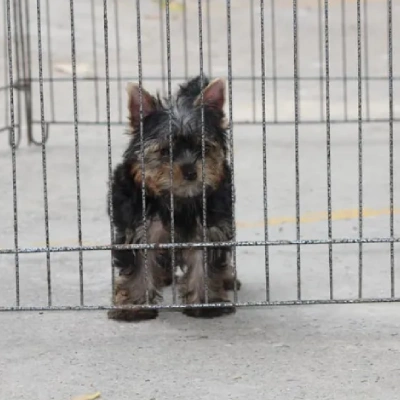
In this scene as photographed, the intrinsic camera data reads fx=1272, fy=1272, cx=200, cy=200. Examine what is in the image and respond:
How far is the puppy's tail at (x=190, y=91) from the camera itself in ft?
15.0

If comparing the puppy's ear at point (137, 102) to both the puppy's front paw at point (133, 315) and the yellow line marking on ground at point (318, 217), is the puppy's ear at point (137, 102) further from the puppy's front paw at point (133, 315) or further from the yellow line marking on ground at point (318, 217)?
the yellow line marking on ground at point (318, 217)

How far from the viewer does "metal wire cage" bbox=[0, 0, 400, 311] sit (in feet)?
14.3

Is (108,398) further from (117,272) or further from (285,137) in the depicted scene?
(285,137)

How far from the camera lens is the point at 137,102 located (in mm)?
4500

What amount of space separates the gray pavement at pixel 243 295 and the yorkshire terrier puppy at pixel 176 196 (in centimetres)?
15

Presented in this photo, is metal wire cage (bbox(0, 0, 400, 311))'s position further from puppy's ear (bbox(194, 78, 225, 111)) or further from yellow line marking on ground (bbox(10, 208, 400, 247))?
puppy's ear (bbox(194, 78, 225, 111))

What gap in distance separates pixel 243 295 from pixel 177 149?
81 cm

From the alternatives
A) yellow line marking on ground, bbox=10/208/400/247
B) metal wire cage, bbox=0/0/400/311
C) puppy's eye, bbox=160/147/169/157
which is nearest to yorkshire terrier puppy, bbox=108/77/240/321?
puppy's eye, bbox=160/147/169/157

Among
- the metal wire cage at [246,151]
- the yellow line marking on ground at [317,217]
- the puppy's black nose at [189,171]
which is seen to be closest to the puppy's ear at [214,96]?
the metal wire cage at [246,151]

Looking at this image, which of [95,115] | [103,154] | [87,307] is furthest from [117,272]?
[95,115]

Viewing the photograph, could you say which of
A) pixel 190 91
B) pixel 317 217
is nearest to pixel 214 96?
pixel 190 91

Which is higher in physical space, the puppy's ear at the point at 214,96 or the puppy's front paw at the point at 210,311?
the puppy's ear at the point at 214,96

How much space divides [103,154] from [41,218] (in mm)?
1704

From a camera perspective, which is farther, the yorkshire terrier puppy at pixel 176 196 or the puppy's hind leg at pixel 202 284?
the puppy's hind leg at pixel 202 284
